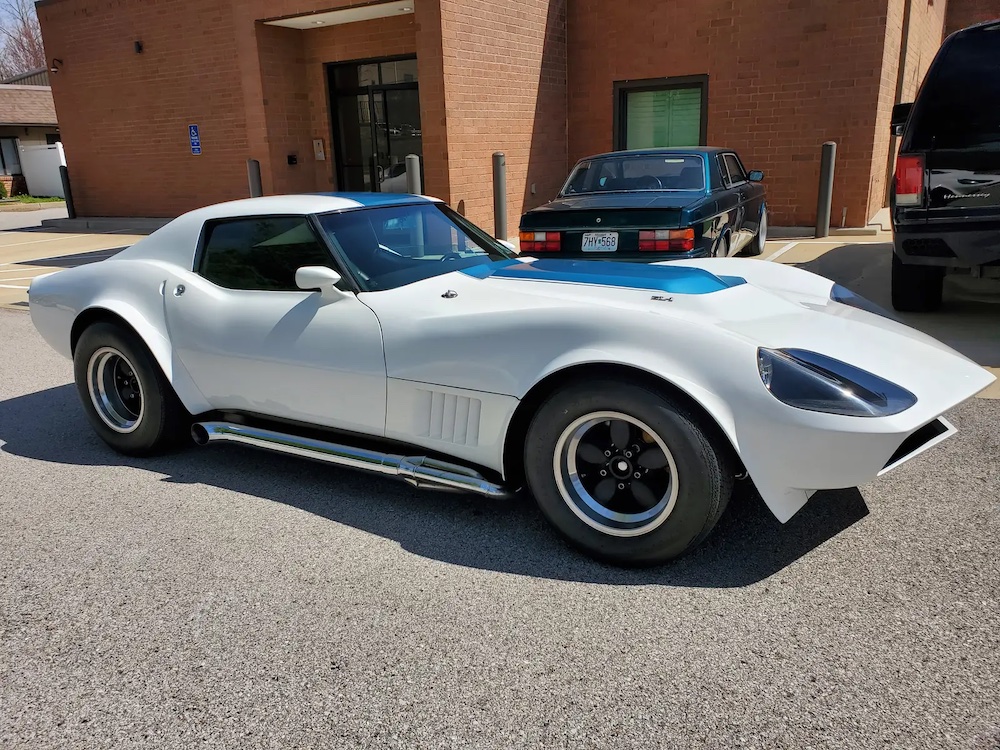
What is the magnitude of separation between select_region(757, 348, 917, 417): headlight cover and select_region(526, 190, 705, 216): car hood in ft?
13.2

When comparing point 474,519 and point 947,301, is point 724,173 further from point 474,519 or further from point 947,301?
point 474,519

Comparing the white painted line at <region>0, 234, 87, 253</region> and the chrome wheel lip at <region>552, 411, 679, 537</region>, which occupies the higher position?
the chrome wheel lip at <region>552, 411, 679, 537</region>

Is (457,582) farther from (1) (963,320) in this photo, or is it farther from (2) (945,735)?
(1) (963,320)

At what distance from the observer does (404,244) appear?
3.91 meters

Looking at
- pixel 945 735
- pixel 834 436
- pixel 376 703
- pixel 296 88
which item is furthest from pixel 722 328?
pixel 296 88

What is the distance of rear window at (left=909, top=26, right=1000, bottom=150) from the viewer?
5.36 meters

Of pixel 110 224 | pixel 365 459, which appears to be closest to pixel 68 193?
pixel 110 224

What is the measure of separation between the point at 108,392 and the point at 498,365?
2.57 meters

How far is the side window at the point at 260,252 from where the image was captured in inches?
147

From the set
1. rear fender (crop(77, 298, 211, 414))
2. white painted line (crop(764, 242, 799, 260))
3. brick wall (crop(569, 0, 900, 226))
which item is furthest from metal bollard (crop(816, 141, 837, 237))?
rear fender (crop(77, 298, 211, 414))

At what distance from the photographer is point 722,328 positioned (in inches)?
112

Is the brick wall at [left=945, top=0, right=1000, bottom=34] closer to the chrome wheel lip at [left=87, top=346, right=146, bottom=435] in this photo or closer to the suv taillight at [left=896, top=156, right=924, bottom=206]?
the suv taillight at [left=896, top=156, right=924, bottom=206]

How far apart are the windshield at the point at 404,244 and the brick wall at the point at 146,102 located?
12.5m

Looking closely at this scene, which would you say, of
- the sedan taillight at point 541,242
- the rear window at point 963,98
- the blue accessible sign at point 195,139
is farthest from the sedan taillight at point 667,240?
the blue accessible sign at point 195,139
